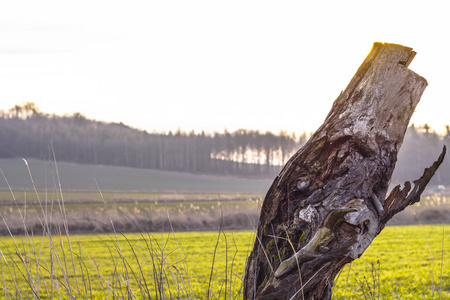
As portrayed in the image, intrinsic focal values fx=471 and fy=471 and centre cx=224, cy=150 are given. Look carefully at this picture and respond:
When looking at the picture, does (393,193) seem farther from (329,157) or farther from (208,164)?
(208,164)

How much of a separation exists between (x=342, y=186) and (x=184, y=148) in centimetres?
8410

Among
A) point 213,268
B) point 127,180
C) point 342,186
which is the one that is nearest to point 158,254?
point 342,186

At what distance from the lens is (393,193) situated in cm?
228

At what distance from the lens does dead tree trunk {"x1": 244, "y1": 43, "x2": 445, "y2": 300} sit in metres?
2.00

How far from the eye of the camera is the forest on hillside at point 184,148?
8069cm

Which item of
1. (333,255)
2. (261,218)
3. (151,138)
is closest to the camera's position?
(333,255)

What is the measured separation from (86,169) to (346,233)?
75024mm

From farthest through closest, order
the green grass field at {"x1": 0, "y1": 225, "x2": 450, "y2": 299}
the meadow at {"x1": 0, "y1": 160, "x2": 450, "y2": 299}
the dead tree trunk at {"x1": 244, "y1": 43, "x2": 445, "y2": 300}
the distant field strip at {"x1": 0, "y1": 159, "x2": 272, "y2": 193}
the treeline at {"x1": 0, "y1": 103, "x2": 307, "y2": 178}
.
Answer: the treeline at {"x1": 0, "y1": 103, "x2": 307, "y2": 178}
the distant field strip at {"x1": 0, "y1": 159, "x2": 272, "y2": 193}
the green grass field at {"x1": 0, "y1": 225, "x2": 450, "y2": 299}
the meadow at {"x1": 0, "y1": 160, "x2": 450, "y2": 299}
the dead tree trunk at {"x1": 244, "y1": 43, "x2": 445, "y2": 300}

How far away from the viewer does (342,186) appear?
2.15 meters

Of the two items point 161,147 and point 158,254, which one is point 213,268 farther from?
point 161,147

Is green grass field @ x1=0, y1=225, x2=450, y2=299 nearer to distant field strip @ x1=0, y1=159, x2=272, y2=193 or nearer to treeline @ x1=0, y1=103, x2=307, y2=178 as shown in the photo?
distant field strip @ x1=0, y1=159, x2=272, y2=193

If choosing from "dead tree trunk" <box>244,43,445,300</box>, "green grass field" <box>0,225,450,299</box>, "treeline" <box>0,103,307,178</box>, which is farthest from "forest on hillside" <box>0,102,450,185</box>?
"dead tree trunk" <box>244,43,445,300</box>

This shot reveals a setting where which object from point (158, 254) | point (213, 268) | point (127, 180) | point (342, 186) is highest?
point (342, 186)

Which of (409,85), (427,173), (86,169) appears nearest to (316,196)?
(427,173)
